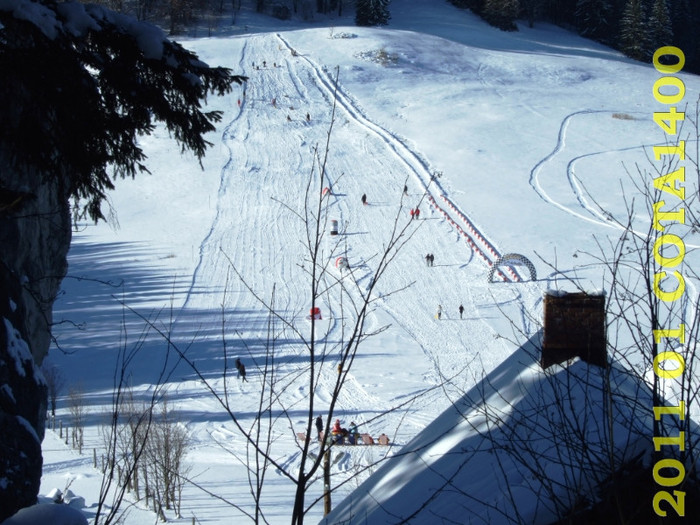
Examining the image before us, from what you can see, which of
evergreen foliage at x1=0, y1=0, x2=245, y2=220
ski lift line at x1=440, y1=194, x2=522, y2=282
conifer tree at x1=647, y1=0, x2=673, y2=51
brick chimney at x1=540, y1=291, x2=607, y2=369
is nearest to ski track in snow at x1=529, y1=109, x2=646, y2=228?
ski lift line at x1=440, y1=194, x2=522, y2=282

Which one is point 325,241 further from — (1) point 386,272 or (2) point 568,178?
(2) point 568,178

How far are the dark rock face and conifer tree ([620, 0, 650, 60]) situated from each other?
180 feet

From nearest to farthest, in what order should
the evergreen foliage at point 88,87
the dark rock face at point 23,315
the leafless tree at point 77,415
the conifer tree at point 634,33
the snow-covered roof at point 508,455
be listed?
the snow-covered roof at point 508,455 → the dark rock face at point 23,315 → the evergreen foliage at point 88,87 → the leafless tree at point 77,415 → the conifer tree at point 634,33

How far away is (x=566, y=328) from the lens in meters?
5.99

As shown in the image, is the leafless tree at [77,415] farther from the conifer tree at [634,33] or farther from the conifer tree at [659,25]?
the conifer tree at [634,33]

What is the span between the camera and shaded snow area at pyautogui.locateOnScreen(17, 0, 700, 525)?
5465mm

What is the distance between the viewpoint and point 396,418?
669 inches

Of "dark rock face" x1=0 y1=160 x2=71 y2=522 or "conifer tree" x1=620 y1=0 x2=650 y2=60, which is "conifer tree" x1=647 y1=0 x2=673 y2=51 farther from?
"dark rock face" x1=0 y1=160 x2=71 y2=522

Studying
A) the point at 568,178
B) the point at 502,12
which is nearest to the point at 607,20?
the point at 502,12

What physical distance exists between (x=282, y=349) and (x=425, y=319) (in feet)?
14.5

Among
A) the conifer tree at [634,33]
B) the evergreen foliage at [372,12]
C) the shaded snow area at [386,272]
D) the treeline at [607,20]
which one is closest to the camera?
the shaded snow area at [386,272]

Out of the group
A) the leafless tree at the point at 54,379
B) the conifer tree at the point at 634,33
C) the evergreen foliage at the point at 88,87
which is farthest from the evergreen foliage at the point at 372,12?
the evergreen foliage at the point at 88,87

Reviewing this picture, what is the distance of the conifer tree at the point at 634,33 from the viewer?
54094 mm

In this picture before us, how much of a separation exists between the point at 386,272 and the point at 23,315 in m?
20.6
